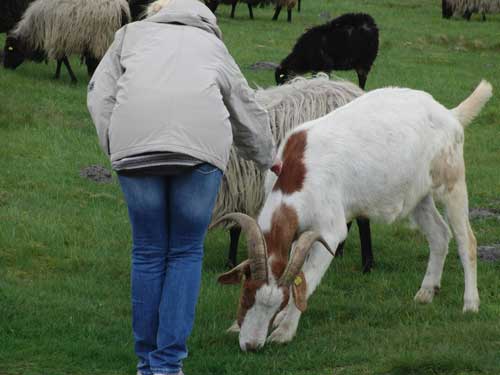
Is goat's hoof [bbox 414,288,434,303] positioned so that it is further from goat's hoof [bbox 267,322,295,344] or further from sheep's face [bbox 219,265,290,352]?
sheep's face [bbox 219,265,290,352]

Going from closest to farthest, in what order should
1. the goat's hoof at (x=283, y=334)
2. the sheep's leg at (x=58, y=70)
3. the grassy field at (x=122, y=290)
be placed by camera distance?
the grassy field at (x=122, y=290) < the goat's hoof at (x=283, y=334) < the sheep's leg at (x=58, y=70)

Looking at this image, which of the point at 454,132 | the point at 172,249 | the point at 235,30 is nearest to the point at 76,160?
the point at 454,132

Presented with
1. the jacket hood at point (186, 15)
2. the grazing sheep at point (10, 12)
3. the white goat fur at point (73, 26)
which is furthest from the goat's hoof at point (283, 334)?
the grazing sheep at point (10, 12)

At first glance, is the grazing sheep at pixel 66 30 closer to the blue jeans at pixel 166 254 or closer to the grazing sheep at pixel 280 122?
the grazing sheep at pixel 280 122

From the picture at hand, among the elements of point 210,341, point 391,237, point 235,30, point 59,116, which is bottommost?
point 235,30

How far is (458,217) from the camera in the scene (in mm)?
6828

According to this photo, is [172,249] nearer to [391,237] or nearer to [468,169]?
[391,237]

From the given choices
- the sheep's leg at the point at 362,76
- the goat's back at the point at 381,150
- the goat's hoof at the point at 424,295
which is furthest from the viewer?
the sheep's leg at the point at 362,76

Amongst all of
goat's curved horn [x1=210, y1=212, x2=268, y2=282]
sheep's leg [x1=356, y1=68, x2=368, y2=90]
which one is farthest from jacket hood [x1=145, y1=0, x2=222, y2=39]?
sheep's leg [x1=356, y1=68, x2=368, y2=90]

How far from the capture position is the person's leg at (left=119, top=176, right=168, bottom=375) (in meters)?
4.65

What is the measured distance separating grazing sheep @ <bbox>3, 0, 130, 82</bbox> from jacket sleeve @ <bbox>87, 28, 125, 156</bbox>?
10.5 metres

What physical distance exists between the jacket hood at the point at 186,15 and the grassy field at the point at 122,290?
1776 millimetres

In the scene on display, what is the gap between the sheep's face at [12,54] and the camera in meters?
15.4

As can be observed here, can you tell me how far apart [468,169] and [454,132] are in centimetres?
470
